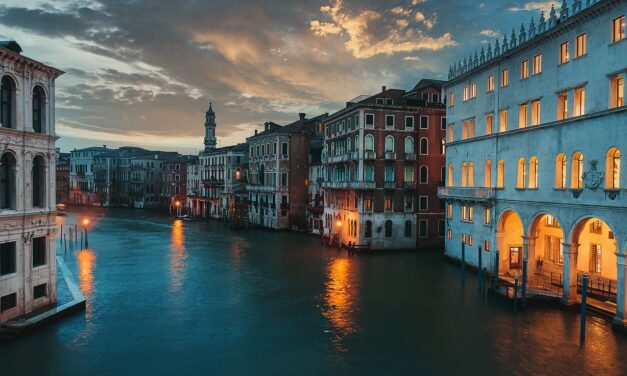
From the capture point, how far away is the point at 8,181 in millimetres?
19656

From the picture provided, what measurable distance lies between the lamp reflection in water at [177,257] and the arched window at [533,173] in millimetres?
22721

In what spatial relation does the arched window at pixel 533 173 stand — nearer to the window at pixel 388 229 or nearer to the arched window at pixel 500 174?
the arched window at pixel 500 174

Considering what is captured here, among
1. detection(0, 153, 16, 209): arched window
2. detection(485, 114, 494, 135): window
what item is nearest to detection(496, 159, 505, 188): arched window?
detection(485, 114, 494, 135): window

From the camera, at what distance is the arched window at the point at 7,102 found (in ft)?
63.0

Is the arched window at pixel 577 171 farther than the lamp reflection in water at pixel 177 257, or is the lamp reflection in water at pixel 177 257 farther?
the lamp reflection in water at pixel 177 257

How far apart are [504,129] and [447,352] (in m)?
17.7

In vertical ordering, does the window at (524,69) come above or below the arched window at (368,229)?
above

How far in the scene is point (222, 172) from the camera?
8188 cm

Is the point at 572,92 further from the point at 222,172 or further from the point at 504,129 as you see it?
the point at 222,172

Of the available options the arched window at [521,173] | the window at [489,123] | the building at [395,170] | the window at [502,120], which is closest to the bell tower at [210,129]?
the building at [395,170]

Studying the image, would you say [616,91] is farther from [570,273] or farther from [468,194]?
[468,194]

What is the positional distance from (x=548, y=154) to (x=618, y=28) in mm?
7251

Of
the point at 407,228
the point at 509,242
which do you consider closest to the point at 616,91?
the point at 509,242

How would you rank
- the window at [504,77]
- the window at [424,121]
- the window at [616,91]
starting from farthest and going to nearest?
the window at [424,121] → the window at [504,77] → the window at [616,91]
